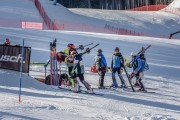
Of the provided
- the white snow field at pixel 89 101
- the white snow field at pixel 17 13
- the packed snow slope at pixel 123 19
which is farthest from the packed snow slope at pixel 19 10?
the white snow field at pixel 89 101

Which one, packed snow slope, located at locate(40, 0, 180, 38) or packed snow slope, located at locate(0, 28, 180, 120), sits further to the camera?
packed snow slope, located at locate(40, 0, 180, 38)

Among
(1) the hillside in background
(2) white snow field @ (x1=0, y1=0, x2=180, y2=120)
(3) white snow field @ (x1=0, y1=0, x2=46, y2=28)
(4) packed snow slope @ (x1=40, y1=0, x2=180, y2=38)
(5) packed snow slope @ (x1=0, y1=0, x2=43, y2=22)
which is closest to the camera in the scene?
(2) white snow field @ (x1=0, y1=0, x2=180, y2=120)

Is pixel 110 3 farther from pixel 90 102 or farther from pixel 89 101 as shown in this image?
pixel 90 102

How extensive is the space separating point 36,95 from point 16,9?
48416 mm

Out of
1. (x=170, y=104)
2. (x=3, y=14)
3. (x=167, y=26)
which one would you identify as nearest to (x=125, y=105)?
(x=170, y=104)

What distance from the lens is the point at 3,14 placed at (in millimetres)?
56156

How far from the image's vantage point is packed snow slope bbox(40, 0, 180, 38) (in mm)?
65312

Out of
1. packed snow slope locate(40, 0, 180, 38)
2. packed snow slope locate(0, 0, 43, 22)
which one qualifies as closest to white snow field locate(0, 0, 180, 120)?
packed snow slope locate(0, 0, 43, 22)

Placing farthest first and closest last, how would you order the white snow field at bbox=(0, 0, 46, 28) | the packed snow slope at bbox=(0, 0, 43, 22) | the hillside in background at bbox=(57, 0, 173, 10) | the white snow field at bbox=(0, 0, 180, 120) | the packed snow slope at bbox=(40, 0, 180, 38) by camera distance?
the hillside in background at bbox=(57, 0, 173, 10) → the packed snow slope at bbox=(40, 0, 180, 38) → the packed snow slope at bbox=(0, 0, 43, 22) → the white snow field at bbox=(0, 0, 46, 28) → the white snow field at bbox=(0, 0, 180, 120)

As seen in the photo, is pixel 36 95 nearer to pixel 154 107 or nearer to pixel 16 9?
pixel 154 107

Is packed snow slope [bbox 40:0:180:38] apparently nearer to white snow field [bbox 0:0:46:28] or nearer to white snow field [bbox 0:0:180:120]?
white snow field [bbox 0:0:46:28]

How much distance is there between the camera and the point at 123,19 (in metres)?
74.9

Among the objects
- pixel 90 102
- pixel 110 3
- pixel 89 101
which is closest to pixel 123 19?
pixel 110 3

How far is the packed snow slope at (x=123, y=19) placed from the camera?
214 ft
